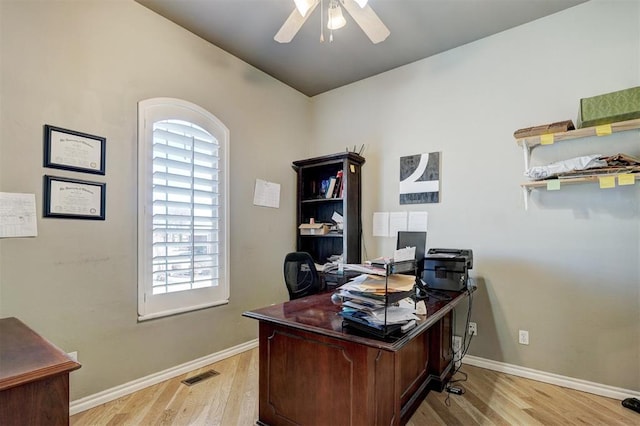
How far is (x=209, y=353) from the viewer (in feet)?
9.72

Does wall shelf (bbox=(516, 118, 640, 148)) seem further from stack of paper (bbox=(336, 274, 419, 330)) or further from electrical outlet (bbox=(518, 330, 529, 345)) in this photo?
stack of paper (bbox=(336, 274, 419, 330))

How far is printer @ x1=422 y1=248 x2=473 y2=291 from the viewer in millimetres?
2510

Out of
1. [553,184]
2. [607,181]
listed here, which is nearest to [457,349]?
[553,184]

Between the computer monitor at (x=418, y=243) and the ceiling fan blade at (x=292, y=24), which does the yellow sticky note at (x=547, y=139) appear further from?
the ceiling fan blade at (x=292, y=24)

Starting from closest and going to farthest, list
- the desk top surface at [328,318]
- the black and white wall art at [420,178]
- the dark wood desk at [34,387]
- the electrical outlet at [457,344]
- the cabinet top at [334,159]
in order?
the dark wood desk at [34,387] < the desk top surface at [328,318] < the electrical outlet at [457,344] < the black and white wall art at [420,178] < the cabinet top at [334,159]

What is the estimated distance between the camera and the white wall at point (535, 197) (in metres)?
2.38

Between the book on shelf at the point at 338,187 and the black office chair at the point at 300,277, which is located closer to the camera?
the black office chair at the point at 300,277

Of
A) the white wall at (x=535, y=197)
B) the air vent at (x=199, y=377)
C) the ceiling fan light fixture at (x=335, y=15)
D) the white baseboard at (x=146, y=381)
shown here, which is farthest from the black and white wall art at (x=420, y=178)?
the air vent at (x=199, y=377)

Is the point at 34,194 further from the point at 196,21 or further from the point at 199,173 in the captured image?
the point at 196,21

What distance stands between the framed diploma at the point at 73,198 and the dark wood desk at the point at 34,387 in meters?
1.21

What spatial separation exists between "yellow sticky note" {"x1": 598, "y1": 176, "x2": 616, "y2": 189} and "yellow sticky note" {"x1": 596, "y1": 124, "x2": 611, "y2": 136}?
0.33m

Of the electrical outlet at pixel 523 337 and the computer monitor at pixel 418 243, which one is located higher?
the computer monitor at pixel 418 243

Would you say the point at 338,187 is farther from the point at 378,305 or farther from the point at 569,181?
the point at 378,305

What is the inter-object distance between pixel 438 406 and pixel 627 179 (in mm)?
2033
